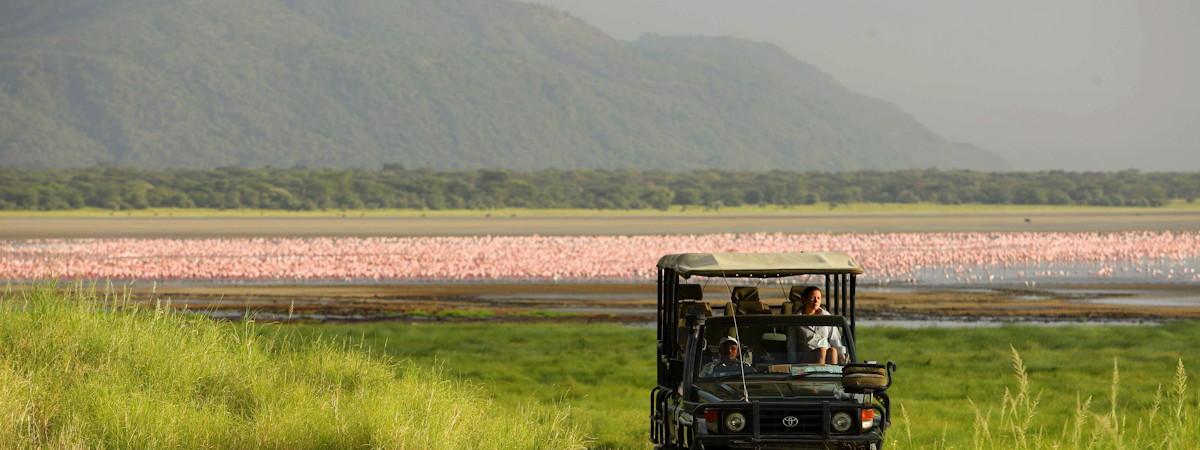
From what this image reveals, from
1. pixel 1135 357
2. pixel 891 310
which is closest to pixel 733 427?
pixel 1135 357

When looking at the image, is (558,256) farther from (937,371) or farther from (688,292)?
(688,292)

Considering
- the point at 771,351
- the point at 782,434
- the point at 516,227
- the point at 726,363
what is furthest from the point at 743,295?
the point at 516,227

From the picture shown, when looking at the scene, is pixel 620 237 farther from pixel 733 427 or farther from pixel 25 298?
pixel 733 427

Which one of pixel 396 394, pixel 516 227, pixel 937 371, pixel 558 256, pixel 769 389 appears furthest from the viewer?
pixel 516 227

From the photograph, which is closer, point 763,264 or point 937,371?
point 763,264

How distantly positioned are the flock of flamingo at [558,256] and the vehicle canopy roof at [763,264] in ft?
109

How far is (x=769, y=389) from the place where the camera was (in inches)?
496

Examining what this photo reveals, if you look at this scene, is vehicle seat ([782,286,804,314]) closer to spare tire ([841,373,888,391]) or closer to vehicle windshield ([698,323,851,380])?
vehicle windshield ([698,323,851,380])

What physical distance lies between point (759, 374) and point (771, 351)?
0.30 m

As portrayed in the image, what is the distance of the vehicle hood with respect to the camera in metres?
12.4

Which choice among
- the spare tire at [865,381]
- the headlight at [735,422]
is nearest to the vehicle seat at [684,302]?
the headlight at [735,422]

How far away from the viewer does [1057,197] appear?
641 ft

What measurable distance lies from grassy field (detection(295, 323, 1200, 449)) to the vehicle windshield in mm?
3063

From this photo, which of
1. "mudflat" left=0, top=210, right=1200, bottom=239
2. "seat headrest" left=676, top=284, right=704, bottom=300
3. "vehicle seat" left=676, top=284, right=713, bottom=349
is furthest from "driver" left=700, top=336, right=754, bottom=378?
"mudflat" left=0, top=210, right=1200, bottom=239
